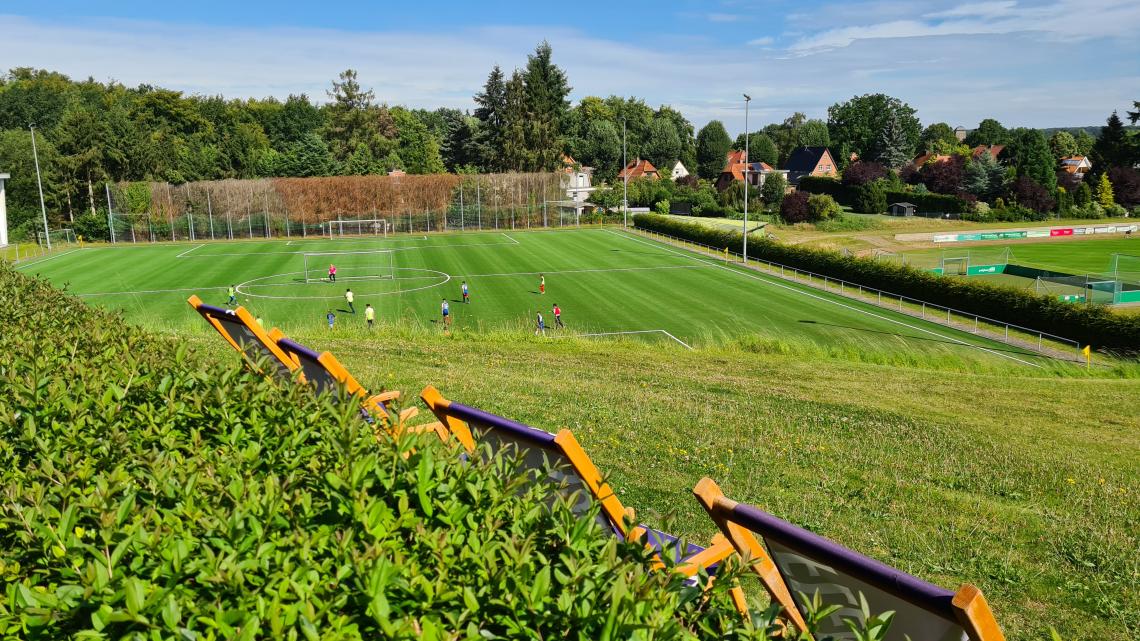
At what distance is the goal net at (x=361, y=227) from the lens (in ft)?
212

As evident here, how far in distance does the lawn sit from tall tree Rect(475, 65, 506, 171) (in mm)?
75468

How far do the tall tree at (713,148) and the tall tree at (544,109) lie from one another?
35017mm

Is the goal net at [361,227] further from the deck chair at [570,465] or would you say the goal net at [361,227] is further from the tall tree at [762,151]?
the tall tree at [762,151]

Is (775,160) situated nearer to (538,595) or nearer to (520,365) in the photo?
(520,365)

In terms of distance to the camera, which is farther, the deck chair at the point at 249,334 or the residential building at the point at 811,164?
the residential building at the point at 811,164

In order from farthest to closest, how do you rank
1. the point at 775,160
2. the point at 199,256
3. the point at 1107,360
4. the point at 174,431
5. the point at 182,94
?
the point at 775,160 < the point at 182,94 < the point at 199,256 < the point at 1107,360 < the point at 174,431

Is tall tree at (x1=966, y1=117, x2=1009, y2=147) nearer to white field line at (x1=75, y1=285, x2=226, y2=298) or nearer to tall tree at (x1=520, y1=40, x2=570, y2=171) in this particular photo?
tall tree at (x1=520, y1=40, x2=570, y2=171)

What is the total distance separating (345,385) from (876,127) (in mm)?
129906

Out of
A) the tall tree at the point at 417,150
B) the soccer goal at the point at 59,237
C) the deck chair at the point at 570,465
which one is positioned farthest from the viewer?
the tall tree at the point at 417,150

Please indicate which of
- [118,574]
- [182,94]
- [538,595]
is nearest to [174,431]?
[118,574]

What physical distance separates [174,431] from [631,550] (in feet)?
7.96

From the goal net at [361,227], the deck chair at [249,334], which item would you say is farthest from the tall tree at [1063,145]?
the deck chair at [249,334]

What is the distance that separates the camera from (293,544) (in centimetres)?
272

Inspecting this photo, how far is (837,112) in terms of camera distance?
13750 cm
